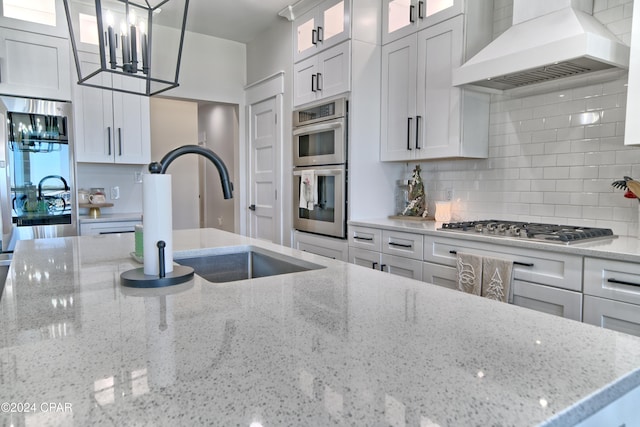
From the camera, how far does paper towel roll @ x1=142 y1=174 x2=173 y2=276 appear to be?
117 centimetres

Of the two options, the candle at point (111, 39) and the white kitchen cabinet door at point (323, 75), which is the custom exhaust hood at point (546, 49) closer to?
the white kitchen cabinet door at point (323, 75)

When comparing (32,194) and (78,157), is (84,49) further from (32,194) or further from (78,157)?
(32,194)

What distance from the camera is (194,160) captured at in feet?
19.6

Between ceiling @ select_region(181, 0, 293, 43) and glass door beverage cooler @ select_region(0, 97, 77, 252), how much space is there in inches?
58.7

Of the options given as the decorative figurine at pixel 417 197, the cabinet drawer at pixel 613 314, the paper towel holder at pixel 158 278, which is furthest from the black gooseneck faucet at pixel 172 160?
the decorative figurine at pixel 417 197

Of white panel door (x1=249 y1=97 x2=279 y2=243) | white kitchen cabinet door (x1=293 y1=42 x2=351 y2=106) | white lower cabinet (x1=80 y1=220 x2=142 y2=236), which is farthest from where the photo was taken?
white panel door (x1=249 y1=97 x2=279 y2=243)

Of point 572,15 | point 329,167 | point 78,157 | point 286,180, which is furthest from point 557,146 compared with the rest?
point 78,157

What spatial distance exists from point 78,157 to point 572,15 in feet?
12.5

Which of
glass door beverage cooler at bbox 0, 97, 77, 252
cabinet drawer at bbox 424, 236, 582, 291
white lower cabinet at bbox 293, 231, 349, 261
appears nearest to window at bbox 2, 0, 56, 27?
glass door beverage cooler at bbox 0, 97, 77, 252

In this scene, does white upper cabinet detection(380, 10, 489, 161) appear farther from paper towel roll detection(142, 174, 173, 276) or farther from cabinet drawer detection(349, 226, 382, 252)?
paper towel roll detection(142, 174, 173, 276)

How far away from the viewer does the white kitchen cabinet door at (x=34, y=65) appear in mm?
3307

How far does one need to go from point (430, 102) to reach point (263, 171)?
Answer: 2168mm

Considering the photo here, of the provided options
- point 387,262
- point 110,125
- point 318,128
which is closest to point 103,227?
point 110,125

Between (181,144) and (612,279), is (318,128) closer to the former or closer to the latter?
(612,279)
